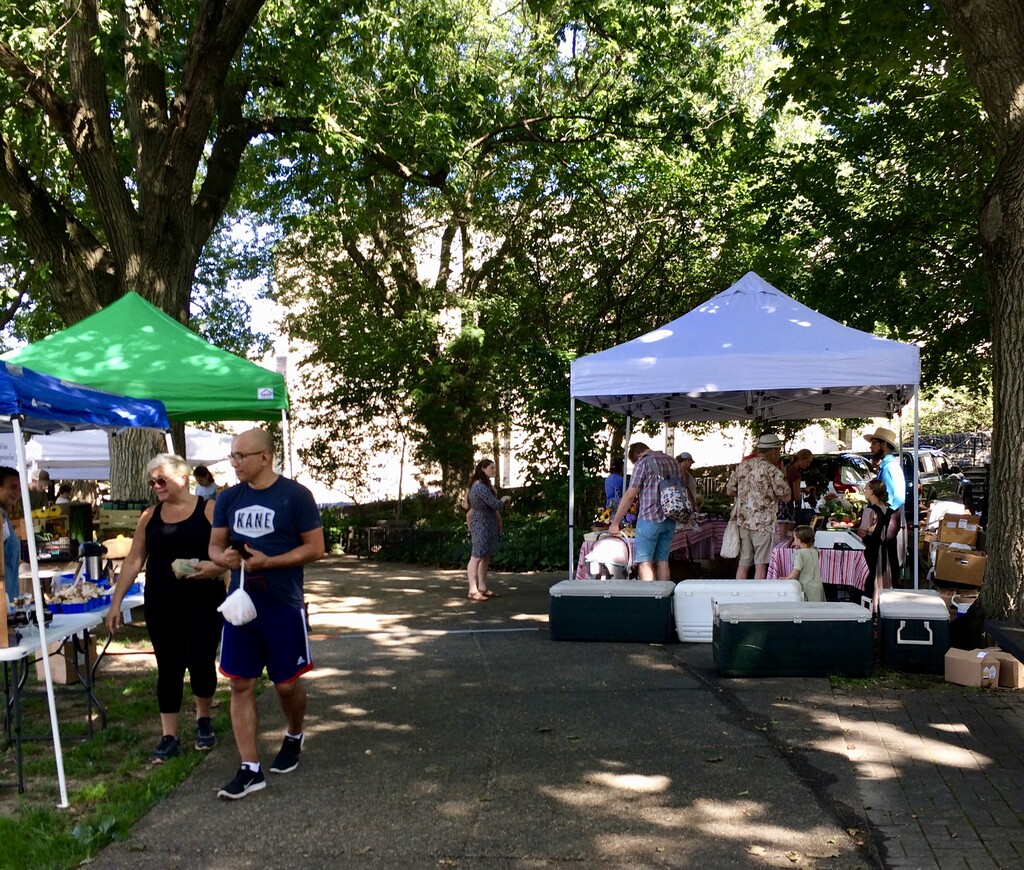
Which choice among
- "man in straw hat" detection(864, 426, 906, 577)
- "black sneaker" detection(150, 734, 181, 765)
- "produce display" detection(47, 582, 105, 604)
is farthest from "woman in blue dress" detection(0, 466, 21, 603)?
"man in straw hat" detection(864, 426, 906, 577)

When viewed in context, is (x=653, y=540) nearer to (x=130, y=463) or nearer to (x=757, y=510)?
(x=757, y=510)

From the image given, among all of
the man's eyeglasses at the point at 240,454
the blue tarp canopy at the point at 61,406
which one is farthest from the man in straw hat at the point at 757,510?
the man's eyeglasses at the point at 240,454

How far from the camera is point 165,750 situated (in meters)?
5.97

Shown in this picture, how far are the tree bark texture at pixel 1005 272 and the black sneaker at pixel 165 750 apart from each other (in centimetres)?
599

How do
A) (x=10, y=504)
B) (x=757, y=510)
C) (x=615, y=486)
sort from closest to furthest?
(x=10, y=504)
(x=757, y=510)
(x=615, y=486)

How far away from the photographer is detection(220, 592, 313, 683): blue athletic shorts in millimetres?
5281

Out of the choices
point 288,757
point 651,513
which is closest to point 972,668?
point 651,513

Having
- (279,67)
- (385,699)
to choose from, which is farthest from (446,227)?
(385,699)

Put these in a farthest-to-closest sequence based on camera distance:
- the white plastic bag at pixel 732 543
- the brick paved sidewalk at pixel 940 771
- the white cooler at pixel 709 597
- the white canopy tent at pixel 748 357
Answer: the white plastic bag at pixel 732 543 < the white canopy tent at pixel 748 357 < the white cooler at pixel 709 597 < the brick paved sidewalk at pixel 940 771

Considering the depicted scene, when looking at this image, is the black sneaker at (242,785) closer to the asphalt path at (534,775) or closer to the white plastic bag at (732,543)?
the asphalt path at (534,775)

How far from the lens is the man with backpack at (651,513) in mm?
10156

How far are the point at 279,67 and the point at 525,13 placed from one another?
23.3ft

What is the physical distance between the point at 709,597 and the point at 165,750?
4864mm

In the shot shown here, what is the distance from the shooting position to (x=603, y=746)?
20.0ft
